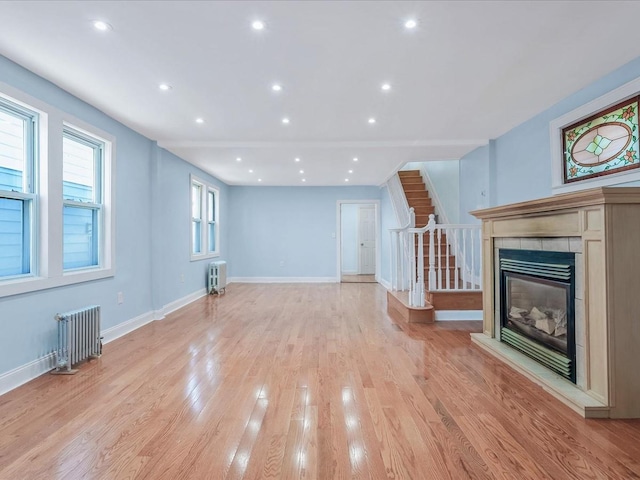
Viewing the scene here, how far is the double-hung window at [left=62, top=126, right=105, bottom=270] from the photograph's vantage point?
10.8ft

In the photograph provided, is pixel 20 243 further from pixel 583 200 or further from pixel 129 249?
pixel 583 200

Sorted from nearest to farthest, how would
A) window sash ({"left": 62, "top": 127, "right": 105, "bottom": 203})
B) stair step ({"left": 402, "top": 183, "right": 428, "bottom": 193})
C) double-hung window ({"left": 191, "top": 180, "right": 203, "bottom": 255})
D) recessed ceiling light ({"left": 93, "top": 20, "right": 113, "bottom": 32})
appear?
recessed ceiling light ({"left": 93, "top": 20, "right": 113, "bottom": 32}) < window sash ({"left": 62, "top": 127, "right": 105, "bottom": 203}) < double-hung window ({"left": 191, "top": 180, "right": 203, "bottom": 255}) < stair step ({"left": 402, "top": 183, "right": 428, "bottom": 193})

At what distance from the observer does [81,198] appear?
137 inches

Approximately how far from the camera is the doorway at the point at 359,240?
406 inches

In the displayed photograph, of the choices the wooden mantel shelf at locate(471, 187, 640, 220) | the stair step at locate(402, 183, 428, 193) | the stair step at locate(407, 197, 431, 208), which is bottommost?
the wooden mantel shelf at locate(471, 187, 640, 220)

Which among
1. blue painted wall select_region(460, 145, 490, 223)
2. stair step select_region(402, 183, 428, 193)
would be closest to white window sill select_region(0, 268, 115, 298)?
blue painted wall select_region(460, 145, 490, 223)

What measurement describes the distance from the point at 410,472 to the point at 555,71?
3.17m

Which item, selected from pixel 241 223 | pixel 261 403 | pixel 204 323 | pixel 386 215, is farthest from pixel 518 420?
pixel 241 223

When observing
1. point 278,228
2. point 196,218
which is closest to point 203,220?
point 196,218

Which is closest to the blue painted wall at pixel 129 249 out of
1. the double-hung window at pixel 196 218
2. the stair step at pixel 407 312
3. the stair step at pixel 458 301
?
the double-hung window at pixel 196 218

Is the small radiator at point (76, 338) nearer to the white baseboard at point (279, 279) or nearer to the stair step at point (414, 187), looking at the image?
the white baseboard at point (279, 279)

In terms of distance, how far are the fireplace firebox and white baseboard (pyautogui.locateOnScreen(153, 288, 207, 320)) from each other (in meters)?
4.24

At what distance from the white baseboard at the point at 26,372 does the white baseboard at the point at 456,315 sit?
13.5 feet

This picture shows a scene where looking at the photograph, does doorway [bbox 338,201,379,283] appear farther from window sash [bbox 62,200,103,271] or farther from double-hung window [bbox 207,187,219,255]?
window sash [bbox 62,200,103,271]
